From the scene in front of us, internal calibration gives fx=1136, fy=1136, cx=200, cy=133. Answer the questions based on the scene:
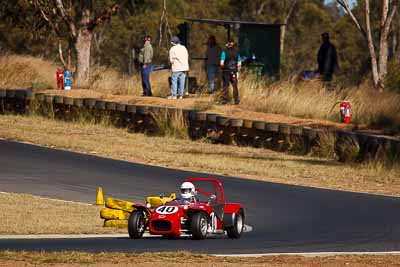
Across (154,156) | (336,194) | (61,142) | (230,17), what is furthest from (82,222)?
(230,17)

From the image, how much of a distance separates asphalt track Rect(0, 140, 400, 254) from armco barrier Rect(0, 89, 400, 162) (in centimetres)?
138

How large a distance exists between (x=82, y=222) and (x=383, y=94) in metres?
16.0

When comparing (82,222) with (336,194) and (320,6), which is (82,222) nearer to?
(336,194)

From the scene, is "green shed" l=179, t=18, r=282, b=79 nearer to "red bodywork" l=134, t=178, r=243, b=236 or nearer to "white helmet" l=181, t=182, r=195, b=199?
"white helmet" l=181, t=182, r=195, b=199

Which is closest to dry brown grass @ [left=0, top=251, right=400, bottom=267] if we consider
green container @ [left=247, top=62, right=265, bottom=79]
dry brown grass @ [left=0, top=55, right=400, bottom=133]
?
dry brown grass @ [left=0, top=55, right=400, bottom=133]

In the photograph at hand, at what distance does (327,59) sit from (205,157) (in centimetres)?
902

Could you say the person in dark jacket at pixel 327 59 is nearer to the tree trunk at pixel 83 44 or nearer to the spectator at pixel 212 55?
the spectator at pixel 212 55

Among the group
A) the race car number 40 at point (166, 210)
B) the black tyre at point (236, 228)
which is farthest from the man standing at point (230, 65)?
the race car number 40 at point (166, 210)

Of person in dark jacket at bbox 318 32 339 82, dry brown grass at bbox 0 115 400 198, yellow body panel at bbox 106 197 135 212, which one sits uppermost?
person in dark jacket at bbox 318 32 339 82

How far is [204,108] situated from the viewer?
30312 mm

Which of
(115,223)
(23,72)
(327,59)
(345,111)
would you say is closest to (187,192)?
(115,223)

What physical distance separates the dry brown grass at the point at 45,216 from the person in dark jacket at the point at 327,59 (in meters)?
16.5

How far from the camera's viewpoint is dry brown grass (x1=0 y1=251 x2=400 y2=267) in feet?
34.4

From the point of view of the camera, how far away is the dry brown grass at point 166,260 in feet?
34.4
